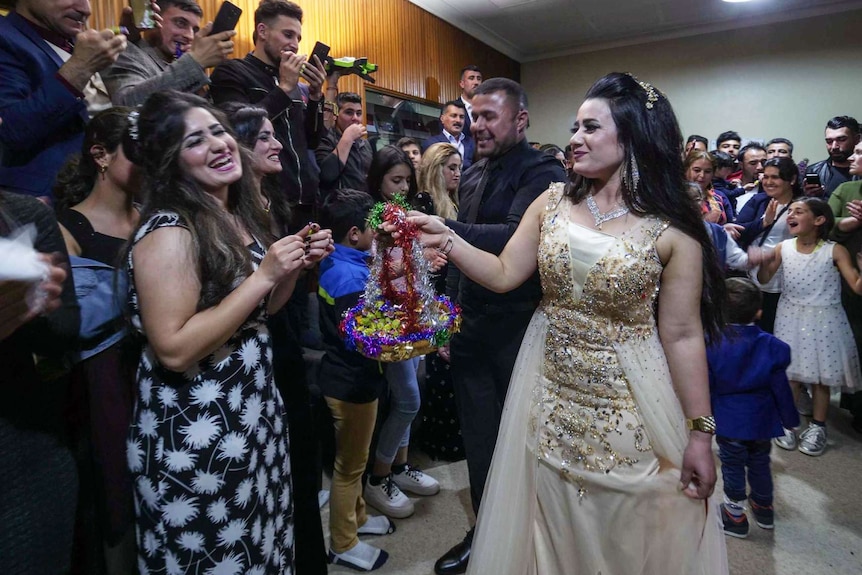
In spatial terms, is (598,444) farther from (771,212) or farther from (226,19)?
(771,212)

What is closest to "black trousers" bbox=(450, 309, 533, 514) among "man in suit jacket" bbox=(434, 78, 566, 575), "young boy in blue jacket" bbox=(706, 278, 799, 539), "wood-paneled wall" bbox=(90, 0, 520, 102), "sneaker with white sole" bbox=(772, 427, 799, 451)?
"man in suit jacket" bbox=(434, 78, 566, 575)

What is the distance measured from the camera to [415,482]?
2.62 m

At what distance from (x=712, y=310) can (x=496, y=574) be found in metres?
0.92

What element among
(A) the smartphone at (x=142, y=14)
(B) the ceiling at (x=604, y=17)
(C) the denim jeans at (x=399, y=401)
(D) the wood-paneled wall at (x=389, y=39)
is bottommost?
(C) the denim jeans at (x=399, y=401)

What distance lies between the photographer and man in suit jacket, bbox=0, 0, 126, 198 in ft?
5.26

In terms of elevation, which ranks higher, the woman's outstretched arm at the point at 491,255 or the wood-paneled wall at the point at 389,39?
the wood-paneled wall at the point at 389,39

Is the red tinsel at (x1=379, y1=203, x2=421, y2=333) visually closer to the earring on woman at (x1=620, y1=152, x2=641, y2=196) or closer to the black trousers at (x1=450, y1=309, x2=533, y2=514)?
Result: the black trousers at (x1=450, y1=309, x2=533, y2=514)

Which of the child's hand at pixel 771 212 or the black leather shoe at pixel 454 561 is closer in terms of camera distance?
the black leather shoe at pixel 454 561

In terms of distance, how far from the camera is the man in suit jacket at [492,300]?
192 centimetres

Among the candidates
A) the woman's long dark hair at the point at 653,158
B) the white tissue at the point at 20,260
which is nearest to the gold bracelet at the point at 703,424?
the woman's long dark hair at the point at 653,158

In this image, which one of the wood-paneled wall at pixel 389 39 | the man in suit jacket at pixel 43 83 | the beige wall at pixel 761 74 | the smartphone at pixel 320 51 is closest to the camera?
the man in suit jacket at pixel 43 83

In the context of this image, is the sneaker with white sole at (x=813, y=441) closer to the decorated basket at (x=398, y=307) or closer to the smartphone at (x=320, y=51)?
the decorated basket at (x=398, y=307)

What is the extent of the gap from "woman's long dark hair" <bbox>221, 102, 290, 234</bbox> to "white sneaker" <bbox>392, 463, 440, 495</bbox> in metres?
1.40

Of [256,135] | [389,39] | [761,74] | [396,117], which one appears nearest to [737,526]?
[256,135]
